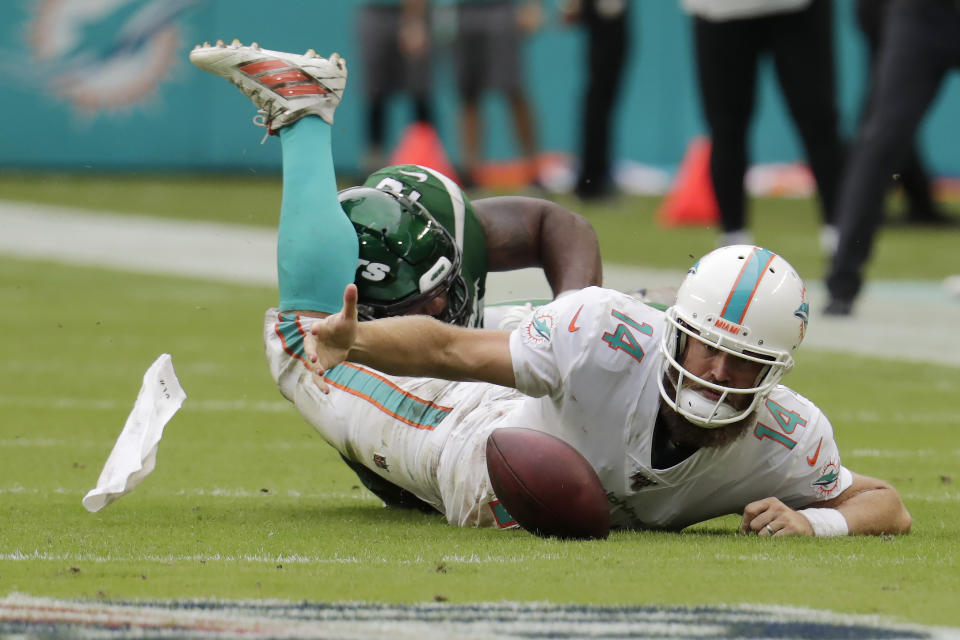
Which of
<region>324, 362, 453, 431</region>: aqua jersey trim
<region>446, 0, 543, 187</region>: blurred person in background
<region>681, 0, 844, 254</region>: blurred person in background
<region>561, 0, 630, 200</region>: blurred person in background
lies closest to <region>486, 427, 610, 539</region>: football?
<region>324, 362, 453, 431</region>: aqua jersey trim

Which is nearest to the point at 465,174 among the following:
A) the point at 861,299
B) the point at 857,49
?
the point at 857,49

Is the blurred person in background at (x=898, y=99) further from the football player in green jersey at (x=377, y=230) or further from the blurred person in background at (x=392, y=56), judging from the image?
the blurred person in background at (x=392, y=56)

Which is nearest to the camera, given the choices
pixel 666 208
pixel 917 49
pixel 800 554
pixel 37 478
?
pixel 800 554

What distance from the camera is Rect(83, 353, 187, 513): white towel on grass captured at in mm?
4266

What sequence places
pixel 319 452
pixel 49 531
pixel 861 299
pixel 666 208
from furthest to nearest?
pixel 666 208
pixel 861 299
pixel 319 452
pixel 49 531

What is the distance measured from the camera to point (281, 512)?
461 centimetres

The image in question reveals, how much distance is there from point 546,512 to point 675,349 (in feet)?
1.57

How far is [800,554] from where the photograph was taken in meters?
3.87

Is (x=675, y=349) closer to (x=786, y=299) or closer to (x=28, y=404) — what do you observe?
(x=786, y=299)

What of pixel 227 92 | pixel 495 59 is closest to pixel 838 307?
pixel 495 59

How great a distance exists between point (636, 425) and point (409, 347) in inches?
23.8

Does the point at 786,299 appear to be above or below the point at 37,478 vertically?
above

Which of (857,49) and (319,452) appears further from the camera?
(857,49)

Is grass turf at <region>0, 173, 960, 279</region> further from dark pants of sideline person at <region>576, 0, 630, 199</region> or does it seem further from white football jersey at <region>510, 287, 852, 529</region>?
white football jersey at <region>510, 287, 852, 529</region>
